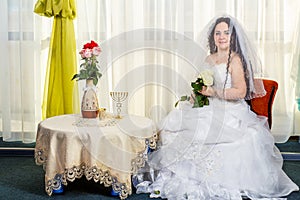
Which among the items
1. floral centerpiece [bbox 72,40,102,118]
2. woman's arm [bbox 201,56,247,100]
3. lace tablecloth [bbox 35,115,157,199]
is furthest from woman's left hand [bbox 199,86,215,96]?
floral centerpiece [bbox 72,40,102,118]

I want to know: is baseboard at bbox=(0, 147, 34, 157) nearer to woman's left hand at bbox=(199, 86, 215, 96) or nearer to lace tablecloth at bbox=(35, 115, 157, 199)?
lace tablecloth at bbox=(35, 115, 157, 199)

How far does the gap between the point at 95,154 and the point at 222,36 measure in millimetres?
1299

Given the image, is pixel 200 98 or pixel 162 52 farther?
pixel 162 52

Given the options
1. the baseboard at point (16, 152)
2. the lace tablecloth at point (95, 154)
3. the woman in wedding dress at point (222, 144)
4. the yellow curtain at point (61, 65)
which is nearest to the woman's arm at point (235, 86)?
the woman in wedding dress at point (222, 144)

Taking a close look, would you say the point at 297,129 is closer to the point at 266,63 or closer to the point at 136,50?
the point at 266,63

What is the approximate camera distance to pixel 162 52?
437 cm

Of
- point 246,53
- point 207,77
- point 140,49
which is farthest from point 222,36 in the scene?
point 140,49

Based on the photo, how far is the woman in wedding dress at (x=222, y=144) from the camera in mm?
3023

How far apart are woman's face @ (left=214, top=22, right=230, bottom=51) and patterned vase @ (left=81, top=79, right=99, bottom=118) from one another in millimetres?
996

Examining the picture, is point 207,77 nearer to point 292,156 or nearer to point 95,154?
point 95,154

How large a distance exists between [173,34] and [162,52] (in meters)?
0.20

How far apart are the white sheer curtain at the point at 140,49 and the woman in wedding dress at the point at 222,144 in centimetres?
93

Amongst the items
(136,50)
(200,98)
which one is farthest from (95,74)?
(136,50)

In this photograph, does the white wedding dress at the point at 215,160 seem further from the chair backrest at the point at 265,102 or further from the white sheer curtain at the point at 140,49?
the white sheer curtain at the point at 140,49
